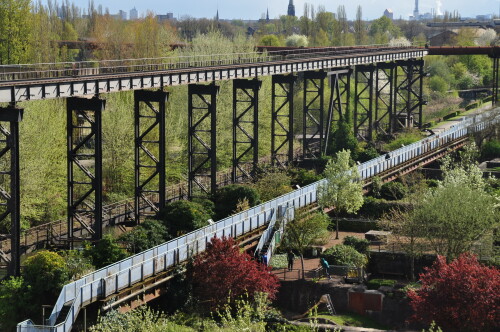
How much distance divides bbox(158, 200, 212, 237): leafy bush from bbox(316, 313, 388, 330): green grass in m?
7.85

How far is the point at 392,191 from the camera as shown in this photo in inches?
2352

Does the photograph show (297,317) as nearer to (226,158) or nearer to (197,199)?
(197,199)

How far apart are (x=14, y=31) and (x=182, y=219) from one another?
4435 cm

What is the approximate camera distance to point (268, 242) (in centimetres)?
4547

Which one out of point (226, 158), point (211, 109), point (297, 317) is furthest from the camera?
point (226, 158)

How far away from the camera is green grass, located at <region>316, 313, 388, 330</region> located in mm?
39125

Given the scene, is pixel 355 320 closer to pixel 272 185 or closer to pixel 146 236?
pixel 146 236

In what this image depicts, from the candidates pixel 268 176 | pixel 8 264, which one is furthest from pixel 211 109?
pixel 8 264

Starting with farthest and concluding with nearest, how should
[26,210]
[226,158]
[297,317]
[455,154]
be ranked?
[455,154], [226,158], [26,210], [297,317]

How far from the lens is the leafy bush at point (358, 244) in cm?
4759

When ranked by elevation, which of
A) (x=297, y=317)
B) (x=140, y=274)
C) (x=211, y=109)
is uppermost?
(x=211, y=109)

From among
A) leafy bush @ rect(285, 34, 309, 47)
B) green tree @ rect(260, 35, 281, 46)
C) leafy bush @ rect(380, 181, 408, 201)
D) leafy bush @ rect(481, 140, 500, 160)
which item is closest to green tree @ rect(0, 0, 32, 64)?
leafy bush @ rect(380, 181, 408, 201)

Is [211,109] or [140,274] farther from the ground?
[211,109]

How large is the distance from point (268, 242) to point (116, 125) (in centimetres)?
2139
